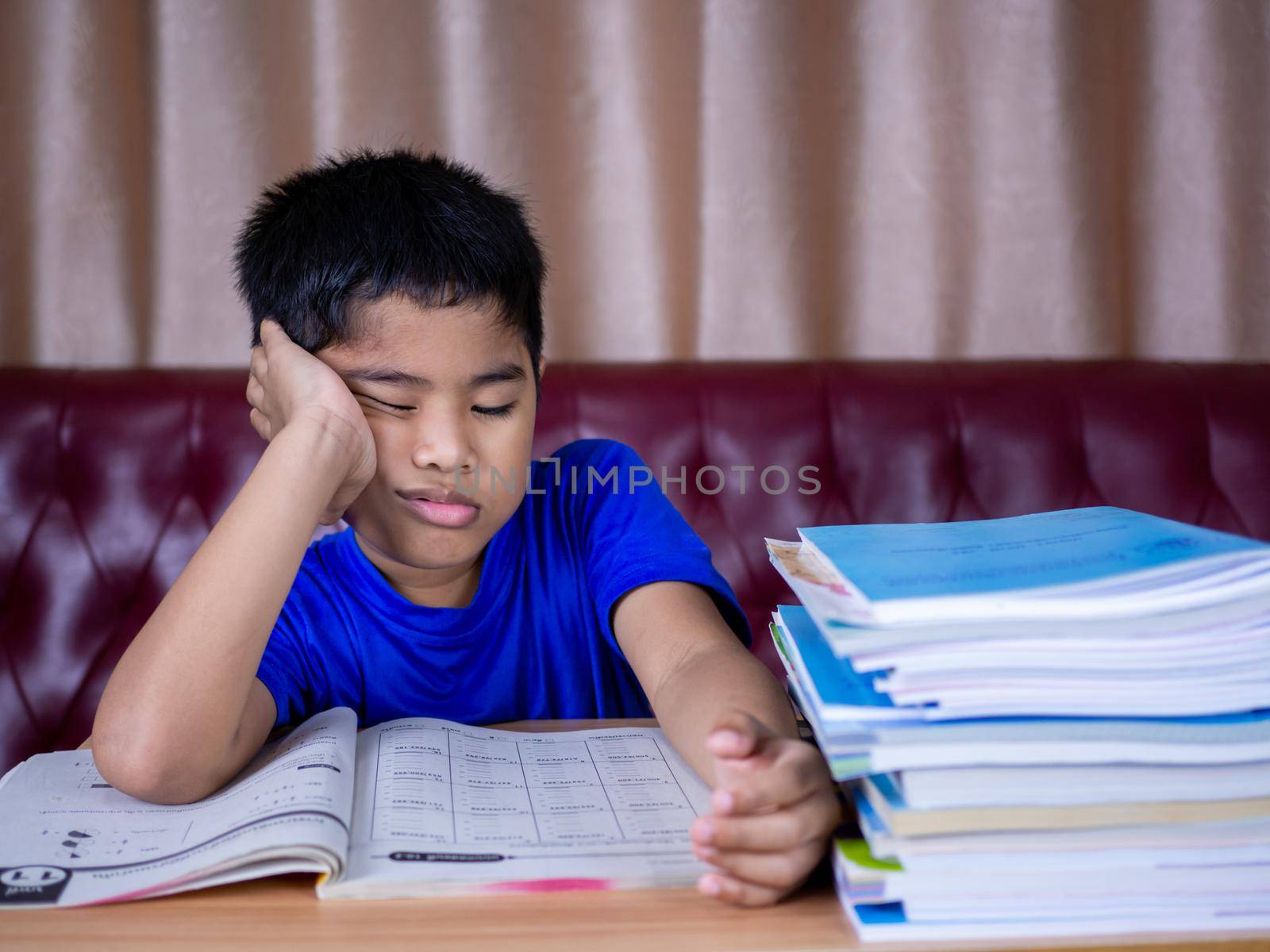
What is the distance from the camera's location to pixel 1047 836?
0.49 m

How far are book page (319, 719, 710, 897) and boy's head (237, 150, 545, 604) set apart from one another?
0.22m

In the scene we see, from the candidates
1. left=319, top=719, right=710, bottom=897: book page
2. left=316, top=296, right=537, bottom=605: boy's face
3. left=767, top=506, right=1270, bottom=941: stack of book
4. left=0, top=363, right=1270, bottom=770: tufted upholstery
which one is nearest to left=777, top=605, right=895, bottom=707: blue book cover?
left=767, top=506, right=1270, bottom=941: stack of book

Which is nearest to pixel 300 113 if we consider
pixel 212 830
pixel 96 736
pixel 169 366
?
pixel 169 366

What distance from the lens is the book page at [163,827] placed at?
517 mm

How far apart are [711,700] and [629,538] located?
295mm

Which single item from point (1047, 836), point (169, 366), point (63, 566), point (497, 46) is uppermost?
point (497, 46)

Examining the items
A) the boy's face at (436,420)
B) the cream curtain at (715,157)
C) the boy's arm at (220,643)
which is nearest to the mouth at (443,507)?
the boy's face at (436,420)

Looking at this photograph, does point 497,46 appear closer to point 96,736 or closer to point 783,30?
point 783,30

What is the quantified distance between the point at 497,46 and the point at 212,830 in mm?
1410

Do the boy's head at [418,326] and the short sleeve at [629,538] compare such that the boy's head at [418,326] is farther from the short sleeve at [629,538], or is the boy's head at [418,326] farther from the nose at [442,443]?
the short sleeve at [629,538]

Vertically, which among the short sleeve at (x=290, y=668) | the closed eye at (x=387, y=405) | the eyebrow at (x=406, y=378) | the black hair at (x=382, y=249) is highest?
the black hair at (x=382, y=249)

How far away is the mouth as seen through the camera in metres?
0.91

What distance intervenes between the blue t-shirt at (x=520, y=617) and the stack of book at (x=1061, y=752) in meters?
0.43

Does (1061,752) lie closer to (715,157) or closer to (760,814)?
(760,814)
